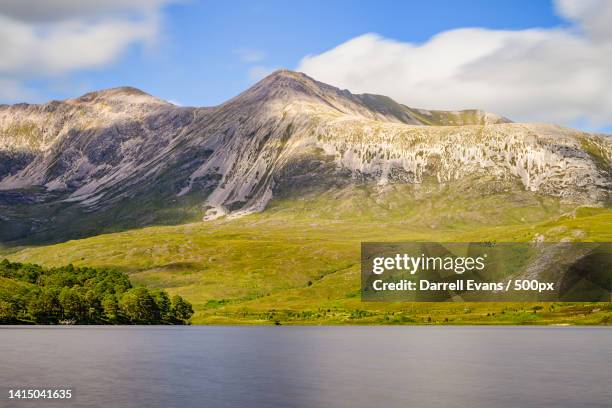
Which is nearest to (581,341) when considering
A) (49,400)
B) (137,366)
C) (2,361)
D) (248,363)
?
(248,363)

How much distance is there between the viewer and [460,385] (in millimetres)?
81375

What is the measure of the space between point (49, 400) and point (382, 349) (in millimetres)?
82246

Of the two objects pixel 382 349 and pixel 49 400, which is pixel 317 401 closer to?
pixel 49 400

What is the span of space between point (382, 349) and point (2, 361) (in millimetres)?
65358

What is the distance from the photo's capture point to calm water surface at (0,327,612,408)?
69250 mm

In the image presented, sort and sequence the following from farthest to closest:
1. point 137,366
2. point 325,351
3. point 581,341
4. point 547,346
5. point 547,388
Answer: point 581,341 < point 547,346 < point 325,351 < point 137,366 < point 547,388

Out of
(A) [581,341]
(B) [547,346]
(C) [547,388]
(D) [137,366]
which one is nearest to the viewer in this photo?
(C) [547,388]

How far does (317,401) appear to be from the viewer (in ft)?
224

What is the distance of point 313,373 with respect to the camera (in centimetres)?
9431

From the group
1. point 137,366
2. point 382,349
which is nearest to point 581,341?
point 382,349

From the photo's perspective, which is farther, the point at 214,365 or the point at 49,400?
the point at 214,365

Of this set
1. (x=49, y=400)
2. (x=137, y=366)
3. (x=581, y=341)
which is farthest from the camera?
(x=581, y=341)

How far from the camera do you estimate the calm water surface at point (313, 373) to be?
69.2 meters

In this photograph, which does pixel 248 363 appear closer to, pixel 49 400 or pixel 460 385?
pixel 460 385
